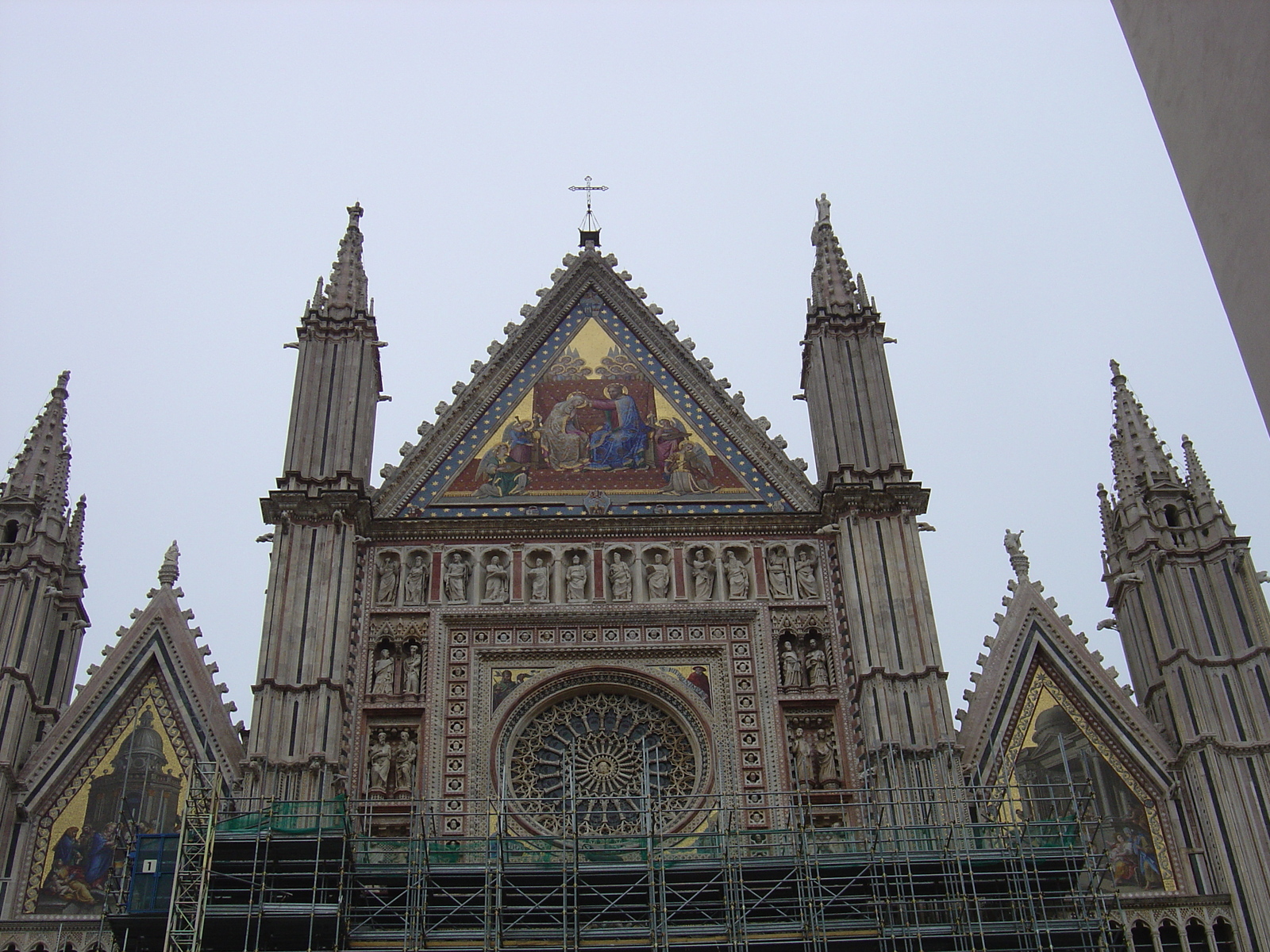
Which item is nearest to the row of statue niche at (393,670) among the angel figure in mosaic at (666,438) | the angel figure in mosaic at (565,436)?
the angel figure in mosaic at (565,436)

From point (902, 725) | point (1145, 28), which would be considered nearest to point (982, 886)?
point (902, 725)

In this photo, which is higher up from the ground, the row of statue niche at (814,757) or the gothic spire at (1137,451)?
the gothic spire at (1137,451)

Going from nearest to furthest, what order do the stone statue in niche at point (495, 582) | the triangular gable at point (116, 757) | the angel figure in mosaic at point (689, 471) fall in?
the triangular gable at point (116, 757), the stone statue in niche at point (495, 582), the angel figure in mosaic at point (689, 471)

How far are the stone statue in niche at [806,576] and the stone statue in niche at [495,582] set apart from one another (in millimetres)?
3681

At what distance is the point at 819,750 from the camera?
17719mm

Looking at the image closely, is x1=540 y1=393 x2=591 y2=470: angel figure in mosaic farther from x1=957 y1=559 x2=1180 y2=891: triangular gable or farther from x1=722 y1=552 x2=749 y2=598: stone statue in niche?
x1=957 y1=559 x2=1180 y2=891: triangular gable

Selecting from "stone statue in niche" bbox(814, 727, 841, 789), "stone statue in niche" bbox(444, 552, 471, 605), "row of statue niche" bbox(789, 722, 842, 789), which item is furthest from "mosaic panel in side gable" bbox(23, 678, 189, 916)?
"stone statue in niche" bbox(814, 727, 841, 789)

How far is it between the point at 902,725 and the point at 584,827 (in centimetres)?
381

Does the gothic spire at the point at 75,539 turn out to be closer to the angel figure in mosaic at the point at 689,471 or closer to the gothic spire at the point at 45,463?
the gothic spire at the point at 45,463

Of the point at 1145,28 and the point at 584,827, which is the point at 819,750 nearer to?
the point at 584,827

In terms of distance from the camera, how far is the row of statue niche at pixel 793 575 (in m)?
19.1

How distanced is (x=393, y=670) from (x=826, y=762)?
17.2 feet

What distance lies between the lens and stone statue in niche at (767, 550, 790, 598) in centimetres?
1908

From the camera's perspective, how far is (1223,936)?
1655cm
